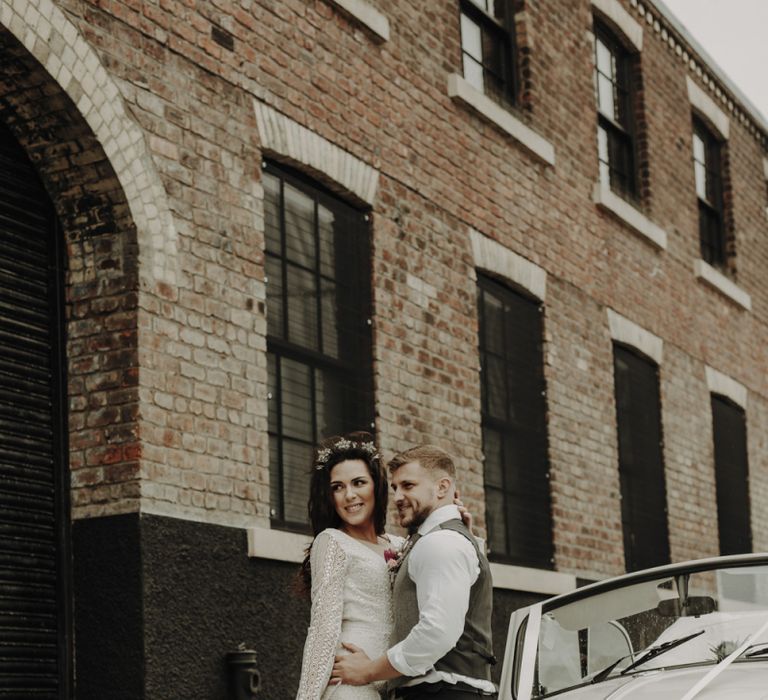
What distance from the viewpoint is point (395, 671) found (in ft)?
17.0

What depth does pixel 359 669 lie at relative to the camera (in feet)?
17.2

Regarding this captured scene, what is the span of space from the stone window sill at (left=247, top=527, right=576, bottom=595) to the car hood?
3.27 meters

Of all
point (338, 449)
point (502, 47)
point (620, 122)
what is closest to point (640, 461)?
point (620, 122)

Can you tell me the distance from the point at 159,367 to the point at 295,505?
1.60m

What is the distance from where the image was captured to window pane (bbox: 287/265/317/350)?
364 inches

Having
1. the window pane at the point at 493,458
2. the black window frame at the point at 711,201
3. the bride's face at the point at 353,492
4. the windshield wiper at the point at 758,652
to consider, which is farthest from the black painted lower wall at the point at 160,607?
the black window frame at the point at 711,201

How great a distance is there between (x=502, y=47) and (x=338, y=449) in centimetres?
761

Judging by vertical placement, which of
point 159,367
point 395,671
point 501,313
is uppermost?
point 501,313

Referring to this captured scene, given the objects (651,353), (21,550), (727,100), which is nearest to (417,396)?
(21,550)

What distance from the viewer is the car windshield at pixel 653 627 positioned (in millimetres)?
5000

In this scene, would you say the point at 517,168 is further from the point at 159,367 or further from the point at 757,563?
the point at 757,563

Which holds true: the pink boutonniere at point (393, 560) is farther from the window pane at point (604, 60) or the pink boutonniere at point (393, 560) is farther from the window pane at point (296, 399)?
the window pane at point (604, 60)

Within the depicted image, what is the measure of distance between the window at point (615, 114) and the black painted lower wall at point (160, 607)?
7.24 m

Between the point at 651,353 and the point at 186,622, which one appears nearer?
the point at 186,622
